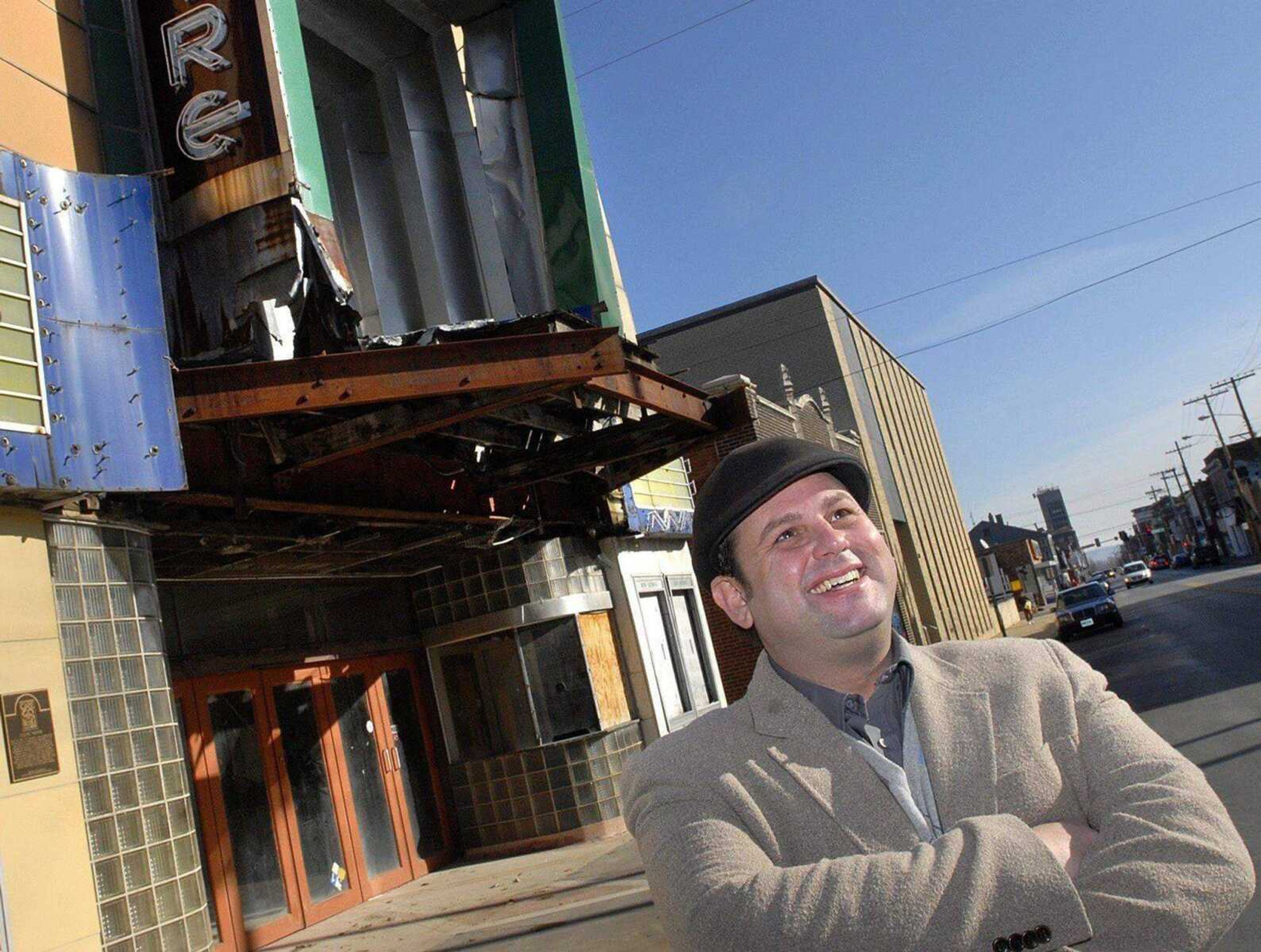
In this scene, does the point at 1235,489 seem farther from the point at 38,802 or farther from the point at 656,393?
the point at 38,802

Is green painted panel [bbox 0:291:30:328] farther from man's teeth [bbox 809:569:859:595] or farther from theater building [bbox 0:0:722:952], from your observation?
man's teeth [bbox 809:569:859:595]

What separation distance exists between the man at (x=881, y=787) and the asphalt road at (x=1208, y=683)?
372 centimetres

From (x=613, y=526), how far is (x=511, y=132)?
506 centimetres

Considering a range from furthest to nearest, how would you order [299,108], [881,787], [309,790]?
[309,790] → [299,108] → [881,787]

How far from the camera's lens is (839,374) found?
36.5 metres

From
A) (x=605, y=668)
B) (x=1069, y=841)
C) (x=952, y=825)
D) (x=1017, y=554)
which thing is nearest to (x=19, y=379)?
(x=952, y=825)

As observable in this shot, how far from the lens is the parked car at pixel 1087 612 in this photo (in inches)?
1087

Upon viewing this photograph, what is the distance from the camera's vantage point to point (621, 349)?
7457 mm

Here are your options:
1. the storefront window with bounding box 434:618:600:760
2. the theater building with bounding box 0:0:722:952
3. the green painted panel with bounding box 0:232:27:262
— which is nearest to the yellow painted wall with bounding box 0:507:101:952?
the theater building with bounding box 0:0:722:952

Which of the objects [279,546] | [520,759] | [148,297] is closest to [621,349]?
[148,297]

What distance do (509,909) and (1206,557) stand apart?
90.2m

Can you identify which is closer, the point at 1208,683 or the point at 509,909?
the point at 509,909

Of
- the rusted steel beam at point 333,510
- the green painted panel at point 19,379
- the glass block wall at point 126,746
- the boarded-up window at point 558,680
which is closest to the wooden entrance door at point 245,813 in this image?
the rusted steel beam at point 333,510

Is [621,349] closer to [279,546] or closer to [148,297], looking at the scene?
[148,297]
